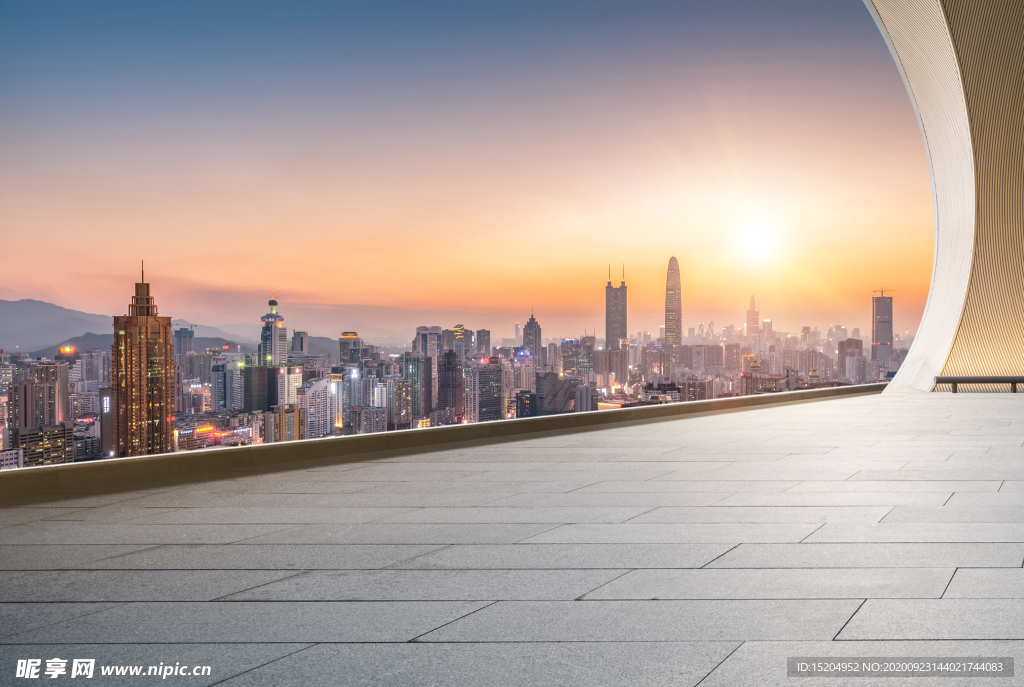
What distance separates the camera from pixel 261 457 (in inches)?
285

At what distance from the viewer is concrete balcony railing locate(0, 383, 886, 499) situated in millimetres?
5930

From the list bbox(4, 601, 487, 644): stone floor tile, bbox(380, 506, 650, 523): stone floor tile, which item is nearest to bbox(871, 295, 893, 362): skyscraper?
bbox(380, 506, 650, 523): stone floor tile

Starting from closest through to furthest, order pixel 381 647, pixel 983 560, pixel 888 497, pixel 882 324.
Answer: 1. pixel 381 647
2. pixel 983 560
3. pixel 888 497
4. pixel 882 324

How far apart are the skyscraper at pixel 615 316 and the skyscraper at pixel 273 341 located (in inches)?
1080

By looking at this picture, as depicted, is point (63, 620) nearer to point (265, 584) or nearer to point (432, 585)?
point (265, 584)

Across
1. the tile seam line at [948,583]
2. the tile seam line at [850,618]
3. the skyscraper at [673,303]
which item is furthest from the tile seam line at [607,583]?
the skyscraper at [673,303]

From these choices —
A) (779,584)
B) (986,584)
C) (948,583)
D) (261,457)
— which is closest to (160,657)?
(779,584)

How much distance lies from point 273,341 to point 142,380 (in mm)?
47021

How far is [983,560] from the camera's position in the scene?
3.70 metres

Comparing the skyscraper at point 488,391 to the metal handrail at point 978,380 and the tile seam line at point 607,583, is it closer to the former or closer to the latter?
the metal handrail at point 978,380

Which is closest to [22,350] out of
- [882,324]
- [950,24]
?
[950,24]

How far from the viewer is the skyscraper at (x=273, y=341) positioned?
63.5 metres

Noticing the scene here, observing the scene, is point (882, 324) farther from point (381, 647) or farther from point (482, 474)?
point (381, 647)

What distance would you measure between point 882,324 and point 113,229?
11188 centimetres
